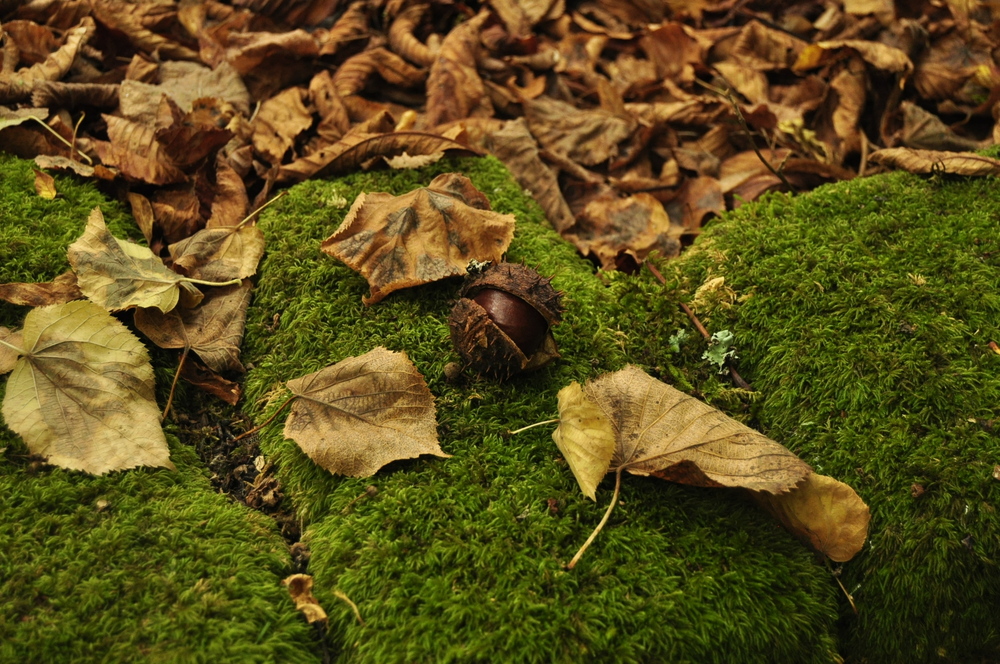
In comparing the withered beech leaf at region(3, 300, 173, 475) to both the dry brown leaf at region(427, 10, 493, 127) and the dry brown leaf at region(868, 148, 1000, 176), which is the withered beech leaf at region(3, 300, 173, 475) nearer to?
the dry brown leaf at region(427, 10, 493, 127)

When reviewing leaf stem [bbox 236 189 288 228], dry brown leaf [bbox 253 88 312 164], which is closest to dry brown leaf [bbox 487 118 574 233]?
dry brown leaf [bbox 253 88 312 164]

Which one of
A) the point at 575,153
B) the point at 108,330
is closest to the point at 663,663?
the point at 108,330

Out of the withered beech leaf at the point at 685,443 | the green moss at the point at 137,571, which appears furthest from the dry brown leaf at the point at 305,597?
the withered beech leaf at the point at 685,443

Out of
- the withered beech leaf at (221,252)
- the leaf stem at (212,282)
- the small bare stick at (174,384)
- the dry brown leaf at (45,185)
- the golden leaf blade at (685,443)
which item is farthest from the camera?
the dry brown leaf at (45,185)

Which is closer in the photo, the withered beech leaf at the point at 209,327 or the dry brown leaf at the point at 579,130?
the withered beech leaf at the point at 209,327

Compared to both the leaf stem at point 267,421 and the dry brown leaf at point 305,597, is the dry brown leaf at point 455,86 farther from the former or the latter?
the dry brown leaf at point 305,597

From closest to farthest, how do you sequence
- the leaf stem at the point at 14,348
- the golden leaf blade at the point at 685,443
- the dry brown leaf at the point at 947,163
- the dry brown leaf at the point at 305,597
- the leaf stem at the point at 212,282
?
the dry brown leaf at the point at 305,597, the golden leaf blade at the point at 685,443, the leaf stem at the point at 14,348, the leaf stem at the point at 212,282, the dry brown leaf at the point at 947,163

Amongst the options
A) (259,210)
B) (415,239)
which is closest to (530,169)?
(415,239)
